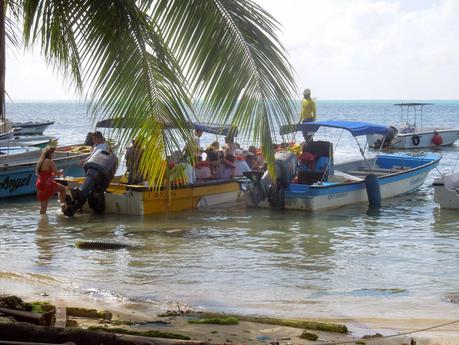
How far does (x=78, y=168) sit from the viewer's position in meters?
23.5

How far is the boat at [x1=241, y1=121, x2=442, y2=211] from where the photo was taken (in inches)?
747

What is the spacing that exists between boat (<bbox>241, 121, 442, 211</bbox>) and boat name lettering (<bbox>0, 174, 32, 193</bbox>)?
5995 millimetres

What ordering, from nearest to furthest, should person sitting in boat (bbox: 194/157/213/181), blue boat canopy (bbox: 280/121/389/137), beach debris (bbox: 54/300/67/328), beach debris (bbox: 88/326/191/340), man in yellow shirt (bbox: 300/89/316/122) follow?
beach debris (bbox: 88/326/191/340) → beach debris (bbox: 54/300/67/328) → person sitting in boat (bbox: 194/157/213/181) → blue boat canopy (bbox: 280/121/389/137) → man in yellow shirt (bbox: 300/89/316/122)

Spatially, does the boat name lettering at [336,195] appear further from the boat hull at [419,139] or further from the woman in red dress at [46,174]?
the boat hull at [419,139]

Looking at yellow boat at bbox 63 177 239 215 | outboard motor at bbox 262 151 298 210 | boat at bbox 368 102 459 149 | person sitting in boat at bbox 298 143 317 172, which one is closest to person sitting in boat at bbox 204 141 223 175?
yellow boat at bbox 63 177 239 215

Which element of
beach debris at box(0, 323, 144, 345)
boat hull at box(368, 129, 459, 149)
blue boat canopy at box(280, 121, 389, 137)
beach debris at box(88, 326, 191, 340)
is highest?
boat hull at box(368, 129, 459, 149)

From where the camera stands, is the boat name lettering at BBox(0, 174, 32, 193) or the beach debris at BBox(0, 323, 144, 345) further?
the boat name lettering at BBox(0, 174, 32, 193)

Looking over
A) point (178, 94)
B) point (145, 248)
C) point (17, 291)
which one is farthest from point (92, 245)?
point (178, 94)

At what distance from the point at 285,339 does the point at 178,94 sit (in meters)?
2.48

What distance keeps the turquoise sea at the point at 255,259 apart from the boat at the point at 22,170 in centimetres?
130

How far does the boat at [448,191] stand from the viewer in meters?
19.2

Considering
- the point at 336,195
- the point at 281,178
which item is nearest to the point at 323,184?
the point at 336,195

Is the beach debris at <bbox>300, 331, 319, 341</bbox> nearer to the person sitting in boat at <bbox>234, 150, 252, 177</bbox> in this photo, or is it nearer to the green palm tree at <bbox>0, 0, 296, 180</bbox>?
the green palm tree at <bbox>0, 0, 296, 180</bbox>

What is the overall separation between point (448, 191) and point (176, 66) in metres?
12.7
